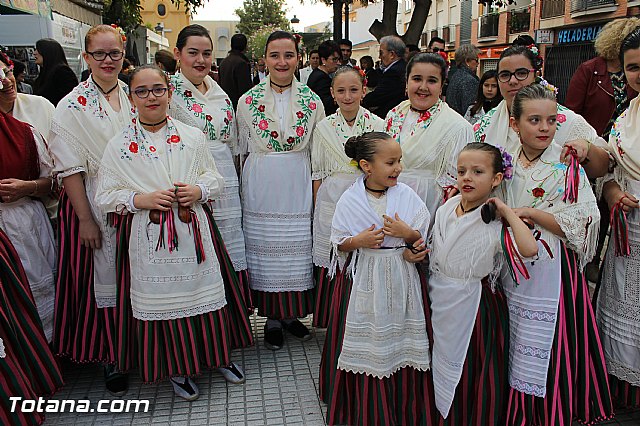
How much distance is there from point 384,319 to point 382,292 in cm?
13

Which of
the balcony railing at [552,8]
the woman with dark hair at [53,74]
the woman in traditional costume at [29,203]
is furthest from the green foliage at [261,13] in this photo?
the woman in traditional costume at [29,203]

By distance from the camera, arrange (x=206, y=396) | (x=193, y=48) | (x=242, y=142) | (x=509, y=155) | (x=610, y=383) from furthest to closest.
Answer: (x=242, y=142) → (x=193, y=48) → (x=206, y=396) → (x=610, y=383) → (x=509, y=155)

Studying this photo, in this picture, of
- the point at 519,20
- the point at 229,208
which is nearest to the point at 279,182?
the point at 229,208

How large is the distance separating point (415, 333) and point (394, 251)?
42 centimetres

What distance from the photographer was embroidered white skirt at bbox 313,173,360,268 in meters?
3.61

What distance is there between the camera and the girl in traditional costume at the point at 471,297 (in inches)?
102

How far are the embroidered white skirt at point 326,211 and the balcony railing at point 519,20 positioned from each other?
21945 millimetres

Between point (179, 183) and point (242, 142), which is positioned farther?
point (242, 142)

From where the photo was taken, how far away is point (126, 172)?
3090mm

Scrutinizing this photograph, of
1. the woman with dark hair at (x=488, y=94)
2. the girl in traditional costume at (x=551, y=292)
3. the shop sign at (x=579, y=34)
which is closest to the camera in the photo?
the girl in traditional costume at (x=551, y=292)

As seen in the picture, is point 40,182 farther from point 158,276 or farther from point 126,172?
point 158,276

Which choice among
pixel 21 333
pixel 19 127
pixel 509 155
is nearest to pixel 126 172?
pixel 19 127

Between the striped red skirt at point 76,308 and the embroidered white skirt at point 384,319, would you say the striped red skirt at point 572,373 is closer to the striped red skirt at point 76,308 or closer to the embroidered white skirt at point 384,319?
the embroidered white skirt at point 384,319

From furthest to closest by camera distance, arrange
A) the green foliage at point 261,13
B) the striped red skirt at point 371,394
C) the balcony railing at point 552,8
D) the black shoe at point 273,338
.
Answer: the green foliage at point 261,13 < the balcony railing at point 552,8 < the black shoe at point 273,338 < the striped red skirt at point 371,394
